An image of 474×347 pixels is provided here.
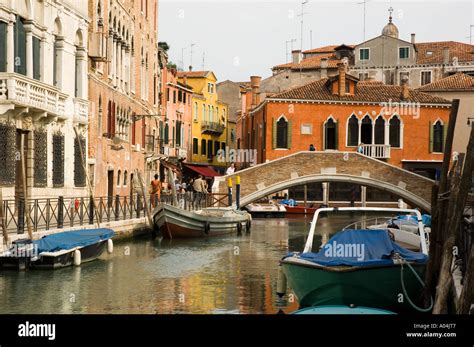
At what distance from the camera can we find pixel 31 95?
569 inches

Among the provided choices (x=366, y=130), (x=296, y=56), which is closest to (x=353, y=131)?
(x=366, y=130)

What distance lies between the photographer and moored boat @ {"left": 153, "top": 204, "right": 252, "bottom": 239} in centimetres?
1839

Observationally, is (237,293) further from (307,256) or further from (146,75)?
(146,75)

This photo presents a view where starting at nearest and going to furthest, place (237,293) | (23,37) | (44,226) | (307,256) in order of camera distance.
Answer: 1. (307,256)
2. (237,293)
3. (44,226)
4. (23,37)

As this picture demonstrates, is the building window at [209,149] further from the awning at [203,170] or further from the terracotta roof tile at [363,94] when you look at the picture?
the terracotta roof tile at [363,94]

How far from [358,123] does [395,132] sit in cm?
132

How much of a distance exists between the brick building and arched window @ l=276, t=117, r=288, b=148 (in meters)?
4.19

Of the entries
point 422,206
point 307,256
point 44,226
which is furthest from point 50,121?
point 422,206

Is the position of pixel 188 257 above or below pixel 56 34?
below

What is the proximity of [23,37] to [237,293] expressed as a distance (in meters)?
6.77

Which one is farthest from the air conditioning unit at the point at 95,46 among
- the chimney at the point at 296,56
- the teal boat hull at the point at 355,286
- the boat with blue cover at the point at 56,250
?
the chimney at the point at 296,56

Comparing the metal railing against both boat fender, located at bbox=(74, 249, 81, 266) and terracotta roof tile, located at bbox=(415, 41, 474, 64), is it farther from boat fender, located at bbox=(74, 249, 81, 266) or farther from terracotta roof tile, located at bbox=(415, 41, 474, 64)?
terracotta roof tile, located at bbox=(415, 41, 474, 64)

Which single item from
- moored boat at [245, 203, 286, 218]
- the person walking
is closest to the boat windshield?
moored boat at [245, 203, 286, 218]

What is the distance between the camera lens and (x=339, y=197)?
29.9 meters
